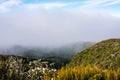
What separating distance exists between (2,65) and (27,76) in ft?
5.35

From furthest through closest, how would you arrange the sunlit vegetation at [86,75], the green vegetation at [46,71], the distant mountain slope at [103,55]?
the distant mountain slope at [103,55] → the green vegetation at [46,71] → the sunlit vegetation at [86,75]

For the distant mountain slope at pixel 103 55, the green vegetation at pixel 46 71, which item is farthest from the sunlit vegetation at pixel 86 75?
the distant mountain slope at pixel 103 55

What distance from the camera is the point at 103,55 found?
48.6 metres

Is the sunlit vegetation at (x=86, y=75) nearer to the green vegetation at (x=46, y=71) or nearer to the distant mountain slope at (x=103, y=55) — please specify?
the green vegetation at (x=46, y=71)

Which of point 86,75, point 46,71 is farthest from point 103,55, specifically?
point 86,75

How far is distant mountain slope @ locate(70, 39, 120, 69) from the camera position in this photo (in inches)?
1687

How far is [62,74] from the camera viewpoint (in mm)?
20922

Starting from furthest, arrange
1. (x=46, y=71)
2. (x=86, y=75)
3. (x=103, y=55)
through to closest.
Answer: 1. (x=103, y=55)
2. (x=46, y=71)
3. (x=86, y=75)

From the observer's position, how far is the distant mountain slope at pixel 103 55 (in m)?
42.8

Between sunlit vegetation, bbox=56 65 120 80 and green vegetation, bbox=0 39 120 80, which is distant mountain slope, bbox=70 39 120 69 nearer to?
green vegetation, bbox=0 39 120 80

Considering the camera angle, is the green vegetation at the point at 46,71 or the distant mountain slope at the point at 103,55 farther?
the distant mountain slope at the point at 103,55

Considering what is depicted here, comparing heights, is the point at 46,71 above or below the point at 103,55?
below

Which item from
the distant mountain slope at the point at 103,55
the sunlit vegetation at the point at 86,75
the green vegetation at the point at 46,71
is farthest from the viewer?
the distant mountain slope at the point at 103,55

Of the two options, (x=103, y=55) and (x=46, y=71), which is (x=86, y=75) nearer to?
(x=46, y=71)
